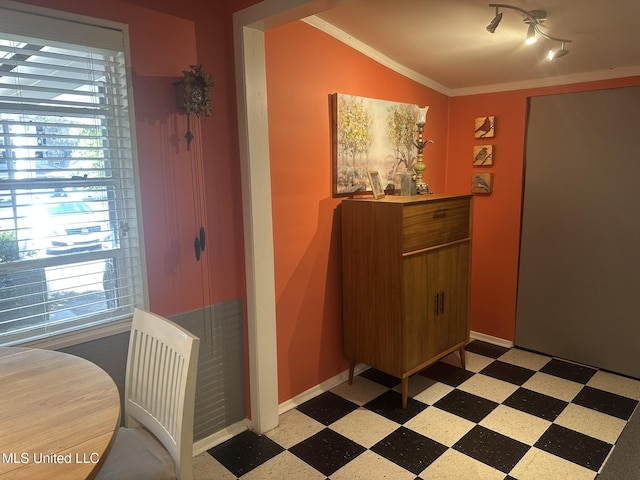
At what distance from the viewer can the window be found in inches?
63.4

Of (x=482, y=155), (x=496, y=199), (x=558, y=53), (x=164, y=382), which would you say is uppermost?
(x=558, y=53)

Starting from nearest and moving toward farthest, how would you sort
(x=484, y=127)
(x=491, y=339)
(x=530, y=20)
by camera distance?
(x=530, y=20), (x=484, y=127), (x=491, y=339)

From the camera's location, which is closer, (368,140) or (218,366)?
(218,366)

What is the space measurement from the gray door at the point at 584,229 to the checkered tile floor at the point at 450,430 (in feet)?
0.84

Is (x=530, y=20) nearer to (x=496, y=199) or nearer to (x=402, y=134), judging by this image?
(x=402, y=134)

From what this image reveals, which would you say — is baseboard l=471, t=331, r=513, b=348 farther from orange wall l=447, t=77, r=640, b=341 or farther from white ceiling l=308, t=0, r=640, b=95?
white ceiling l=308, t=0, r=640, b=95

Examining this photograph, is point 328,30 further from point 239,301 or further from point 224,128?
point 239,301

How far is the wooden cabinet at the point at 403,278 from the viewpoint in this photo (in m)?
2.50

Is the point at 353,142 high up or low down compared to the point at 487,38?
down

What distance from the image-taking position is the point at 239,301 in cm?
235

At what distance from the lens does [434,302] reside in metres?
2.71

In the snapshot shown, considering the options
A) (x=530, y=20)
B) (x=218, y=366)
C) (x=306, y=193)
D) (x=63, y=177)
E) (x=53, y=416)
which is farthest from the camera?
(x=306, y=193)

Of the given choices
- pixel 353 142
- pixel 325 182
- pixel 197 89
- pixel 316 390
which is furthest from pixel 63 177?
pixel 316 390

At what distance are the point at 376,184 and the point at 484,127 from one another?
3.92 feet
